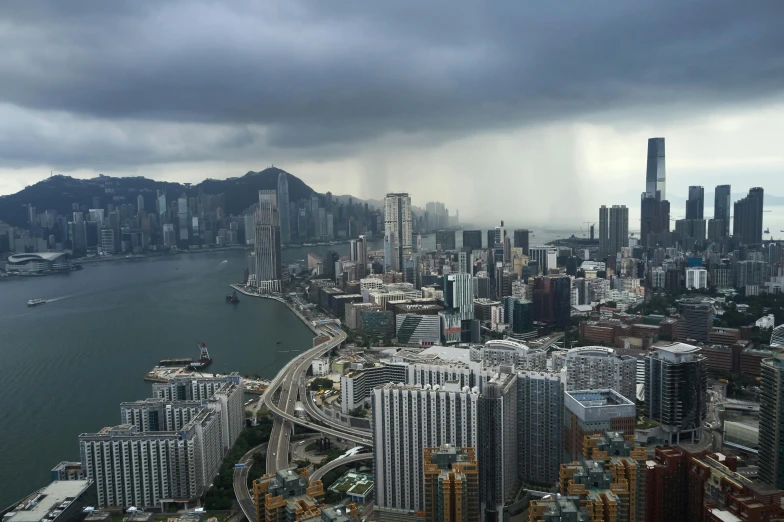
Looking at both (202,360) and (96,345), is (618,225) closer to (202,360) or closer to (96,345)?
(202,360)

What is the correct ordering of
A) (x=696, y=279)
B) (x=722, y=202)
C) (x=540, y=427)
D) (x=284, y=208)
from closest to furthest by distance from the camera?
(x=540, y=427) < (x=696, y=279) < (x=722, y=202) < (x=284, y=208)

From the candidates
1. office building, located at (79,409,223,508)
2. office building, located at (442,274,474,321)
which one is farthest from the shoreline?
office building, located at (79,409,223,508)

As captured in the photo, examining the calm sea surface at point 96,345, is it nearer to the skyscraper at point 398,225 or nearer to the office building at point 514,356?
the office building at point 514,356

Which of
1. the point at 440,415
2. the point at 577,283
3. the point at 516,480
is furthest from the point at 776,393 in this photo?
the point at 577,283

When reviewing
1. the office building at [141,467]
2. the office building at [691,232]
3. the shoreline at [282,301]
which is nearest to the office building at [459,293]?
the shoreline at [282,301]

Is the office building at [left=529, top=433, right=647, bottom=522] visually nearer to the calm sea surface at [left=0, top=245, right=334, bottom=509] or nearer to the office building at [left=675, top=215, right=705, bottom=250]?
the calm sea surface at [left=0, top=245, right=334, bottom=509]

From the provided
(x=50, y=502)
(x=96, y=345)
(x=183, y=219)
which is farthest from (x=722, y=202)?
(x=183, y=219)

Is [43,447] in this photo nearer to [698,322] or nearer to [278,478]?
[278,478]
